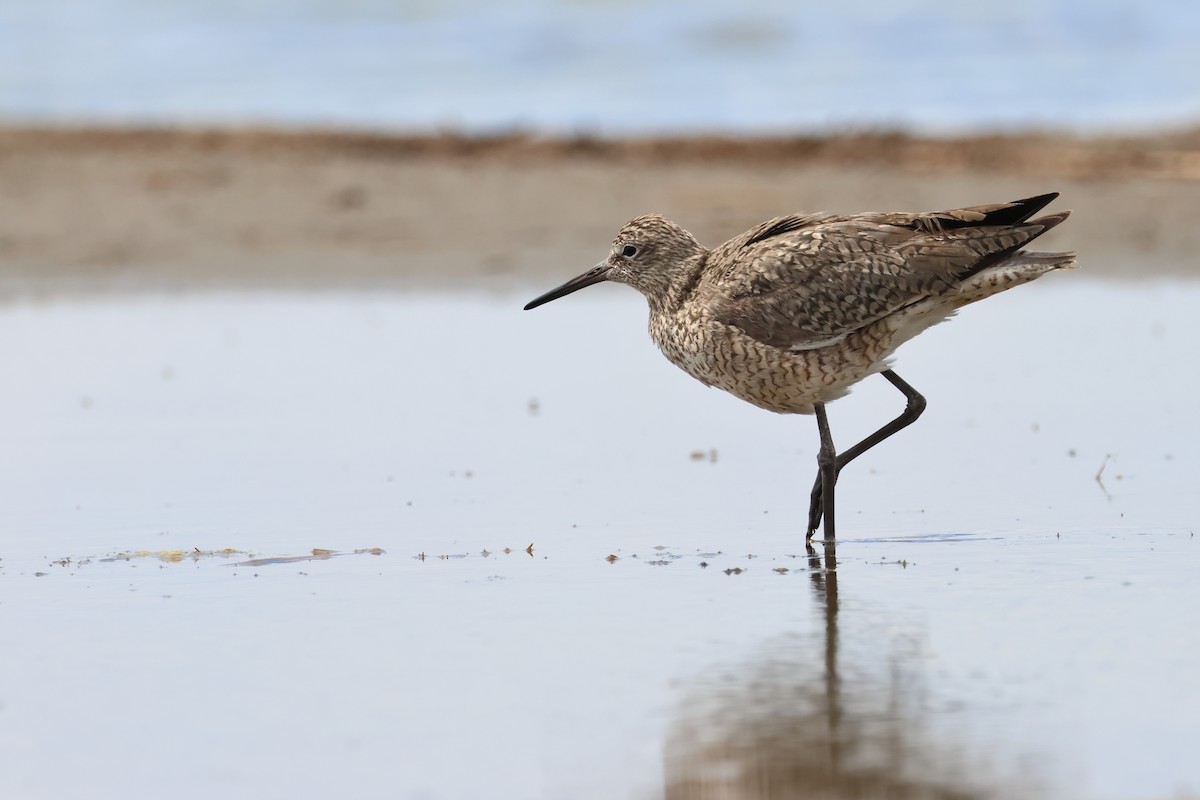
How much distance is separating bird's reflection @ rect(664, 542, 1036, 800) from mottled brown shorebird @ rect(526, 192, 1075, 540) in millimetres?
1745

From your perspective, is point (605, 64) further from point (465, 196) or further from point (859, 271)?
point (859, 271)

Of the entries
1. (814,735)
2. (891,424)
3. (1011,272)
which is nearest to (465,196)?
(891,424)

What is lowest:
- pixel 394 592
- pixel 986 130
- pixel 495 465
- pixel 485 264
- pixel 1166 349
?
pixel 394 592

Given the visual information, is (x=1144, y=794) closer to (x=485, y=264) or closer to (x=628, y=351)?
(x=628, y=351)

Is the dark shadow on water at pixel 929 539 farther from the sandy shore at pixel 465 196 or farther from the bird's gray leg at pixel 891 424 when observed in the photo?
the sandy shore at pixel 465 196

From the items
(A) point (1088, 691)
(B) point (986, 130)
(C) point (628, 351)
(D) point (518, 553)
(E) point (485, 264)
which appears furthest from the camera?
(B) point (986, 130)

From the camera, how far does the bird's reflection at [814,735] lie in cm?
443

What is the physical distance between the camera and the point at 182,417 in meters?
9.62

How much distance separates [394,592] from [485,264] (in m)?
8.28

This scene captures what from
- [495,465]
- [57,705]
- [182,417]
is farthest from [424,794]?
[182,417]

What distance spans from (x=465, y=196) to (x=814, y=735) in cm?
1171

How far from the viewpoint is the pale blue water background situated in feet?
67.8

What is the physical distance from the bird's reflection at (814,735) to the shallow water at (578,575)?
13 mm

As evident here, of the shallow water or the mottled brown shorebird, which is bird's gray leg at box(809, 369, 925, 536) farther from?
the shallow water
